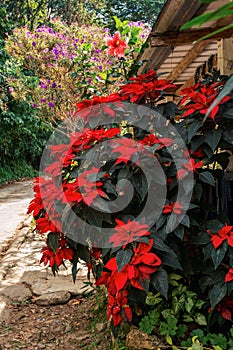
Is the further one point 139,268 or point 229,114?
point 229,114

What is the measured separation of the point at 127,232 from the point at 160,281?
0.24 meters

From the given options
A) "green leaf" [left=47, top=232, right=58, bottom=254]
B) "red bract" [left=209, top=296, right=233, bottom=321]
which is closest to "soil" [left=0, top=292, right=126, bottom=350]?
"red bract" [left=209, top=296, right=233, bottom=321]

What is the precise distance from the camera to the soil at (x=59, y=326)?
2.60 meters

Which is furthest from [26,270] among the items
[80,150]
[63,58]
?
[63,58]

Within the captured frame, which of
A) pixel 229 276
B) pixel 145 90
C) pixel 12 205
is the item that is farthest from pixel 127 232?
pixel 12 205

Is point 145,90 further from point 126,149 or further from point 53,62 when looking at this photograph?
point 53,62

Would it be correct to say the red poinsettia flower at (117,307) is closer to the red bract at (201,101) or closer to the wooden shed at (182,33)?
the red bract at (201,101)

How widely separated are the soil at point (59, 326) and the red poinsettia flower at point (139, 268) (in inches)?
24.4

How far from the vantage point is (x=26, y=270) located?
4.03 metres

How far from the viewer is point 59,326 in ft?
9.43

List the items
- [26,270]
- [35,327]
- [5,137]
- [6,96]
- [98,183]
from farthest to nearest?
1. [5,137]
2. [6,96]
3. [26,270]
4. [35,327]
5. [98,183]

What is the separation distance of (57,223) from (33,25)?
54.1ft

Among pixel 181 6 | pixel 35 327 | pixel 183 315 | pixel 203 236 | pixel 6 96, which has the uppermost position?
pixel 6 96

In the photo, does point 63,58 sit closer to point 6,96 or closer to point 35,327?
point 6,96
